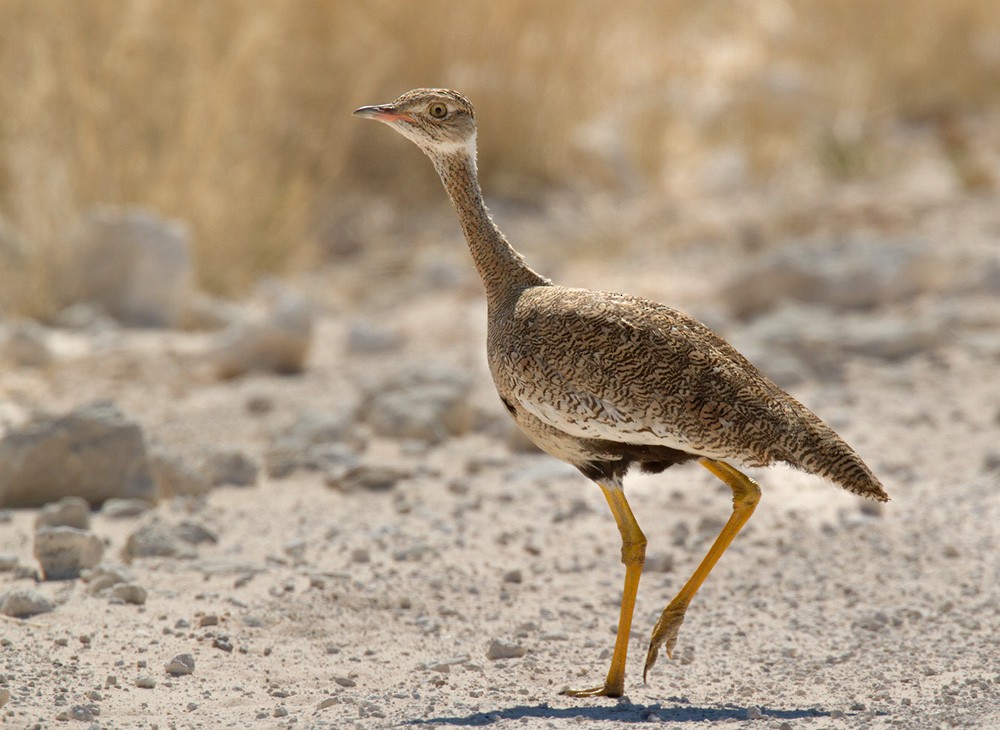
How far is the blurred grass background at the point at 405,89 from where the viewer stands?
7371 mm

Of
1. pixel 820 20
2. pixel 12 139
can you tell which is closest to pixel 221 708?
pixel 12 139

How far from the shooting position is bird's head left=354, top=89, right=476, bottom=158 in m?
3.74

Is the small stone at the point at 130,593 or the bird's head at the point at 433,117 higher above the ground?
the bird's head at the point at 433,117

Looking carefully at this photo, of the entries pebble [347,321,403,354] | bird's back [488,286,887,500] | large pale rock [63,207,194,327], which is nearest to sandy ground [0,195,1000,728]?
bird's back [488,286,887,500]

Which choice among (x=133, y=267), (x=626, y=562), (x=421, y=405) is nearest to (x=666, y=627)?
(x=626, y=562)

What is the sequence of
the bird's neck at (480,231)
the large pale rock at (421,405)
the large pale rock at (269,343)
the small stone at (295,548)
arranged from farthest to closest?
1. the large pale rock at (269,343)
2. the large pale rock at (421,405)
3. the small stone at (295,548)
4. the bird's neck at (480,231)

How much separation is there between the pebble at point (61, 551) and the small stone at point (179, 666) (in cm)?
78

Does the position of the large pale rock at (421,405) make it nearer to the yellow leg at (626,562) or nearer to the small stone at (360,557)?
the small stone at (360,557)

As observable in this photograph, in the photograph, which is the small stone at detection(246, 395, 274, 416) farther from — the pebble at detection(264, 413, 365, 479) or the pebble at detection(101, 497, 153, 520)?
the pebble at detection(101, 497, 153, 520)

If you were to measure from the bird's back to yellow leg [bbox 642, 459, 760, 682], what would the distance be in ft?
0.79

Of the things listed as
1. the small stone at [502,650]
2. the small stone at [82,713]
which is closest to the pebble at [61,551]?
the small stone at [82,713]

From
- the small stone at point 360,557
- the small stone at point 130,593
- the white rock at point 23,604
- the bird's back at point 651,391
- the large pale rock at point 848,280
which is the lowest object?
the white rock at point 23,604

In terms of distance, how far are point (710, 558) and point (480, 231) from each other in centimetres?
112

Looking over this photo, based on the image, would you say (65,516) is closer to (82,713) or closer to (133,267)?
(82,713)
